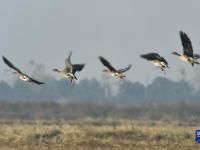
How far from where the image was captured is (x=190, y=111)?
337 feet

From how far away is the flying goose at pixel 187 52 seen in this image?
1090 inches

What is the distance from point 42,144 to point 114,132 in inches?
361

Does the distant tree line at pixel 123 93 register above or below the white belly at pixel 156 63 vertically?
above

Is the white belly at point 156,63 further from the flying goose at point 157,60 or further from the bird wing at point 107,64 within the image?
the bird wing at point 107,64

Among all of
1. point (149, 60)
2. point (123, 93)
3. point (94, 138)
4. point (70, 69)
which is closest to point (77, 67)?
point (70, 69)

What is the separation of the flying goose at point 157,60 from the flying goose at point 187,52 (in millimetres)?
685

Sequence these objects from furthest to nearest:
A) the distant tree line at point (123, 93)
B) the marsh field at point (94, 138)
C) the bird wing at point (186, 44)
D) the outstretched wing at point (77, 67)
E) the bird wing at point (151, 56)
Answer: the distant tree line at point (123, 93)
the marsh field at point (94, 138)
the outstretched wing at point (77, 67)
the bird wing at point (151, 56)
the bird wing at point (186, 44)

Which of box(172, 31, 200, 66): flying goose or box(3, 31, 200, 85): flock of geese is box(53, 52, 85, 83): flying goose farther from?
box(172, 31, 200, 66): flying goose

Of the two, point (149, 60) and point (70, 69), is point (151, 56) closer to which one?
point (149, 60)

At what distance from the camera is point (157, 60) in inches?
1147

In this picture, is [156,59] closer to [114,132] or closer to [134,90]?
[114,132]

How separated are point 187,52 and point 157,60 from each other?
1.30 m

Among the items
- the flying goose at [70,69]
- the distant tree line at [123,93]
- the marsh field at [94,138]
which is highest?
the distant tree line at [123,93]

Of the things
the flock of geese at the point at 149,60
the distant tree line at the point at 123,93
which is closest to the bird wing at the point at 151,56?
the flock of geese at the point at 149,60
